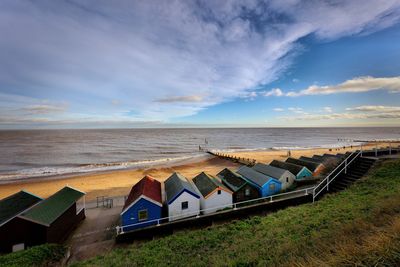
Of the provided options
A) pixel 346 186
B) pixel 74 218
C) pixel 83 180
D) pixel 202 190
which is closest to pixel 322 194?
pixel 346 186

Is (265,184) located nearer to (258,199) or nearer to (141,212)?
(258,199)

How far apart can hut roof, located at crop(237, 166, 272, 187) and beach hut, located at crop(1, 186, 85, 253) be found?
16463 mm

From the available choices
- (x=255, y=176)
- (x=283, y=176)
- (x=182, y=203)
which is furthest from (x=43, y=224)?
(x=283, y=176)

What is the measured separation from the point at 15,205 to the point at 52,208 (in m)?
2.56

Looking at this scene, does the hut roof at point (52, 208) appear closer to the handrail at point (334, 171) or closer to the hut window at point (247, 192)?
the hut window at point (247, 192)

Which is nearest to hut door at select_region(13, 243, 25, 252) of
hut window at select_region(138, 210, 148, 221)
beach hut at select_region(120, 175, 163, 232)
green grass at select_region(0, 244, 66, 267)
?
green grass at select_region(0, 244, 66, 267)

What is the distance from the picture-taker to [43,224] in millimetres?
12508

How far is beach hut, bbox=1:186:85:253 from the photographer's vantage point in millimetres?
12180

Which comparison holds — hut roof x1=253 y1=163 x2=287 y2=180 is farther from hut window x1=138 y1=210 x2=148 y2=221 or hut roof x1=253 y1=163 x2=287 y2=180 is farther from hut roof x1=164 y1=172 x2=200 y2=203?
hut window x1=138 y1=210 x2=148 y2=221

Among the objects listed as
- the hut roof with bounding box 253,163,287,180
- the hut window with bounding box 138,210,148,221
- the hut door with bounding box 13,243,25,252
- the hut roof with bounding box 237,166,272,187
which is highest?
the hut roof with bounding box 253,163,287,180

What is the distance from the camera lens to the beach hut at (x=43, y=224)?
1218 cm

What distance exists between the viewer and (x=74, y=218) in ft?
53.7

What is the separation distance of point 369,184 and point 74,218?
23.3 m

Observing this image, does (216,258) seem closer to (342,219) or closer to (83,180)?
(342,219)
